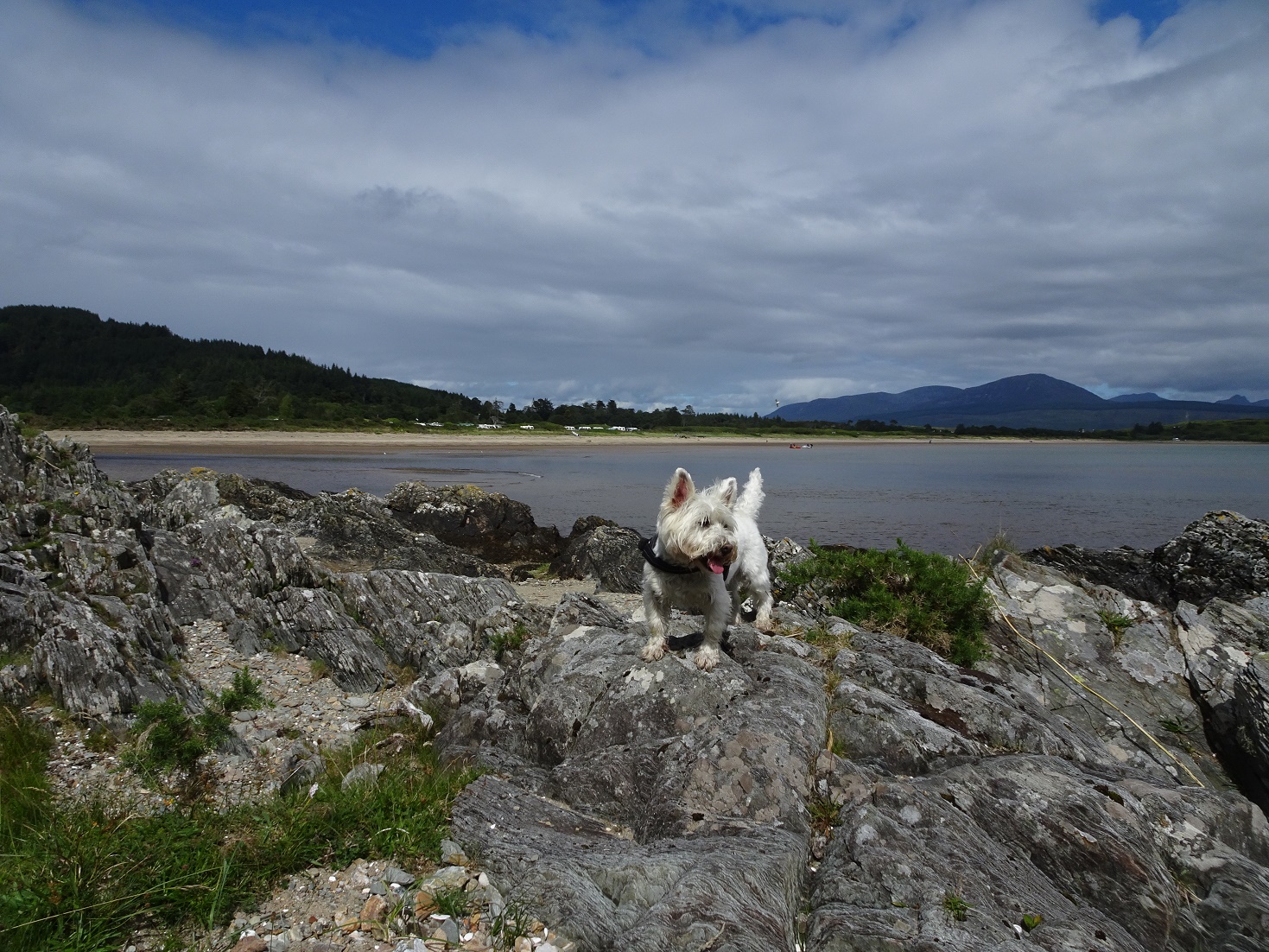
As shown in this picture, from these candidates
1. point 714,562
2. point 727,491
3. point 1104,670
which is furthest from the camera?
point 1104,670

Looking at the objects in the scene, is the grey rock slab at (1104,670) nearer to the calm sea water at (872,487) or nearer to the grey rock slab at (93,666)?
the grey rock slab at (93,666)

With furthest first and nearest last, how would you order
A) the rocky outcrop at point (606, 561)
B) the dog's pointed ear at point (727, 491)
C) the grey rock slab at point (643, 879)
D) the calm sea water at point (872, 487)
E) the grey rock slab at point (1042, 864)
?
1. the calm sea water at point (872, 487)
2. the rocky outcrop at point (606, 561)
3. the dog's pointed ear at point (727, 491)
4. the grey rock slab at point (1042, 864)
5. the grey rock slab at point (643, 879)

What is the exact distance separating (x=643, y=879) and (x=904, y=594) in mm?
6462

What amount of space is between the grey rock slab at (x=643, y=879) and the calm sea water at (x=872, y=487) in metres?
17.4

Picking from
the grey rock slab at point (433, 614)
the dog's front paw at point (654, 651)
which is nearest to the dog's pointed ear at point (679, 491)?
the dog's front paw at point (654, 651)

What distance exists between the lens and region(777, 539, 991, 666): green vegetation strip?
845 cm

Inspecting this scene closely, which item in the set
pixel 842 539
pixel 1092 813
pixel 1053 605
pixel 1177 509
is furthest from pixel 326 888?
pixel 1177 509

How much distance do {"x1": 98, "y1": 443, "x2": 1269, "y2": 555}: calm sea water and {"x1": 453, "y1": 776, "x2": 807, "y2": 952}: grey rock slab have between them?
17.4m

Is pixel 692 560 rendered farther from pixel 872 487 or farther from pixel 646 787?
pixel 872 487

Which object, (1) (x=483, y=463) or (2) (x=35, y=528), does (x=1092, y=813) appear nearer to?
(2) (x=35, y=528)

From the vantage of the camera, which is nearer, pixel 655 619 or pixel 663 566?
pixel 663 566

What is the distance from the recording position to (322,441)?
68.8m

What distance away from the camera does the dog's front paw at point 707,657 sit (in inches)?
233

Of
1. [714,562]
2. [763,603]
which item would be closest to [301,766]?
[714,562]
